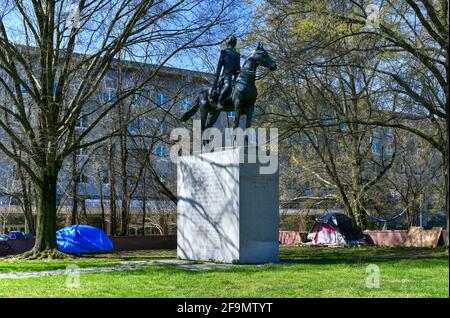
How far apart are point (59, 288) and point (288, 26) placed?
15.8m

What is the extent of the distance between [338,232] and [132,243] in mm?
10899

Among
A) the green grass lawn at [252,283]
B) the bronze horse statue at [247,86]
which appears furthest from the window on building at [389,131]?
the green grass lawn at [252,283]

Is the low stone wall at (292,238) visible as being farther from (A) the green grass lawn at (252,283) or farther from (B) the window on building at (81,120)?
(A) the green grass lawn at (252,283)

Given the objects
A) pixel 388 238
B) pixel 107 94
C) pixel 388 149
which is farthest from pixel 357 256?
pixel 388 149

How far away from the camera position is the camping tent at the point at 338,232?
3234 centimetres

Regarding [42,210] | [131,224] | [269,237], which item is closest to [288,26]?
[269,237]

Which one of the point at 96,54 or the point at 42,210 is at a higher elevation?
the point at 96,54

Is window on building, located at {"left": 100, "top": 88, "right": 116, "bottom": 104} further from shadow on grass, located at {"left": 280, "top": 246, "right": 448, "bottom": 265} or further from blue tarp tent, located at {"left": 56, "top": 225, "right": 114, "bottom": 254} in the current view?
shadow on grass, located at {"left": 280, "top": 246, "right": 448, "bottom": 265}

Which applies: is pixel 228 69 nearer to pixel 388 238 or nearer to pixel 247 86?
pixel 247 86

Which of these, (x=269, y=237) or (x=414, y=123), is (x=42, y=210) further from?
(x=414, y=123)

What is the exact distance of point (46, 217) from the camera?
2325cm

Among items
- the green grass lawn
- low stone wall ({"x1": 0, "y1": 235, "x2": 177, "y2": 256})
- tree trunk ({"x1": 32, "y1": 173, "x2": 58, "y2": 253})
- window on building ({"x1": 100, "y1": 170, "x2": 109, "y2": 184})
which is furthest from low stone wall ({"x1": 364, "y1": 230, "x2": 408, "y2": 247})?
window on building ({"x1": 100, "y1": 170, "x2": 109, "y2": 184})

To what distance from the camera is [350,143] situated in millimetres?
38531

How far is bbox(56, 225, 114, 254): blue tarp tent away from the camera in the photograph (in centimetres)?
2968
